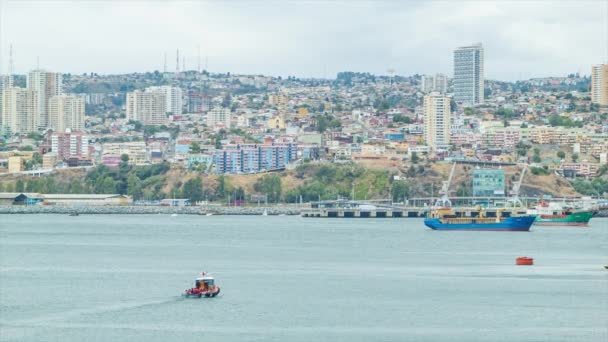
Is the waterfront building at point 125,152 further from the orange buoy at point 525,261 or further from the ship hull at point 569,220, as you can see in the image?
the orange buoy at point 525,261

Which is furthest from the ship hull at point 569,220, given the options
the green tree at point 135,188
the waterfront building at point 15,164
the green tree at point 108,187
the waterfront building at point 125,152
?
the waterfront building at point 15,164

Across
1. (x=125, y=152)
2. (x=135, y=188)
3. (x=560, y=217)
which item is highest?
(x=125, y=152)

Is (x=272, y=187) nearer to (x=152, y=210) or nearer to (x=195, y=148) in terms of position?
(x=152, y=210)

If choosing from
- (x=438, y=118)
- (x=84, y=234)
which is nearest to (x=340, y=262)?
(x=84, y=234)

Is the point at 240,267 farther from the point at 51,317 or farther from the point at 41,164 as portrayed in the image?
the point at 41,164

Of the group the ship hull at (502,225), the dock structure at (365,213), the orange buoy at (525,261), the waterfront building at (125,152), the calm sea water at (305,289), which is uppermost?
the waterfront building at (125,152)

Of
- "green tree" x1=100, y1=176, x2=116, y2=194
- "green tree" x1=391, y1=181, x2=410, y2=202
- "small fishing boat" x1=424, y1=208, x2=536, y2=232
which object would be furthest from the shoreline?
"small fishing boat" x1=424, y1=208, x2=536, y2=232

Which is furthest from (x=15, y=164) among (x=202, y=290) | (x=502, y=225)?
(x=202, y=290)
